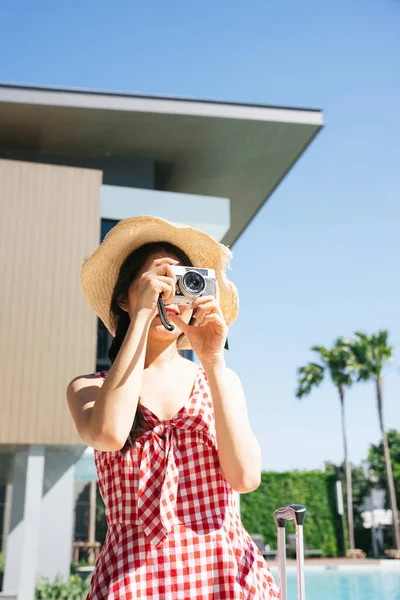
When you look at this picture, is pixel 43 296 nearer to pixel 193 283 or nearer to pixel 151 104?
pixel 151 104

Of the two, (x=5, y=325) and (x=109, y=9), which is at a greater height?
(x=109, y=9)

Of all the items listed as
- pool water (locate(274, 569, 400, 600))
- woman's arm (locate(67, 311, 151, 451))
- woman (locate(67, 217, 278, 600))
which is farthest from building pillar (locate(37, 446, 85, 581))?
woman's arm (locate(67, 311, 151, 451))

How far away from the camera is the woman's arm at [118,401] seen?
36.7 inches

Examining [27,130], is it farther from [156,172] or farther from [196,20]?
[196,20]

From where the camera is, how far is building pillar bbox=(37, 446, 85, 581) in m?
8.29

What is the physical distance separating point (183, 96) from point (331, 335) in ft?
52.9

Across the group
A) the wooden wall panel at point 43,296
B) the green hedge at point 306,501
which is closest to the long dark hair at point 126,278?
the wooden wall panel at point 43,296

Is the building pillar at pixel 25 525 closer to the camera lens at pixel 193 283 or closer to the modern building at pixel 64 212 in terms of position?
the modern building at pixel 64 212

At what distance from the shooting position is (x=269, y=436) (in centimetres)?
3662

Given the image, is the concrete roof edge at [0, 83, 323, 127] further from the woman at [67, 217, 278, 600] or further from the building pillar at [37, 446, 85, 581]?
the woman at [67, 217, 278, 600]

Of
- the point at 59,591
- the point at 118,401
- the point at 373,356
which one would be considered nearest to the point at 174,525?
the point at 118,401

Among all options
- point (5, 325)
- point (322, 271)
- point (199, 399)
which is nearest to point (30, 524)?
point (5, 325)

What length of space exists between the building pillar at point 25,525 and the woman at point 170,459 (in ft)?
23.7

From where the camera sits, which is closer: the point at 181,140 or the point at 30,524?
the point at 30,524
